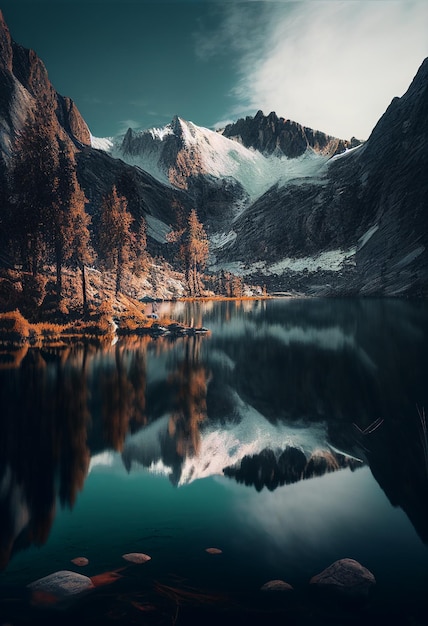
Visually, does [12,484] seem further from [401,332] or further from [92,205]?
[92,205]

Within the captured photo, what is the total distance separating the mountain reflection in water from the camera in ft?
34.2

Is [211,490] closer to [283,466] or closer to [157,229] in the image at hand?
[283,466]

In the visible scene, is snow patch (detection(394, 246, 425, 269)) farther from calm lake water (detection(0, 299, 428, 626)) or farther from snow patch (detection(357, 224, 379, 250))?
calm lake water (detection(0, 299, 428, 626))

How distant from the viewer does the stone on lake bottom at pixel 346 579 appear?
21.6 ft

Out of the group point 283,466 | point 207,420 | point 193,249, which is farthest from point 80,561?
point 193,249

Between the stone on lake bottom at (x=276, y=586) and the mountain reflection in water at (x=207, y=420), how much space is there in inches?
128

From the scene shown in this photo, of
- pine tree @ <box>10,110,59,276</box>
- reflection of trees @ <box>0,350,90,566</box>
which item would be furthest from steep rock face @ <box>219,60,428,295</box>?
reflection of trees @ <box>0,350,90,566</box>

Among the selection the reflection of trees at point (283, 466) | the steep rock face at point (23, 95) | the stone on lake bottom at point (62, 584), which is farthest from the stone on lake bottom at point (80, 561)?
the steep rock face at point (23, 95)

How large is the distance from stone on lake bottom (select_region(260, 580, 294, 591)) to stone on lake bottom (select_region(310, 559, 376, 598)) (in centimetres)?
42

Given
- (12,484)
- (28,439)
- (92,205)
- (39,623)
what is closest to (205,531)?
(39,623)

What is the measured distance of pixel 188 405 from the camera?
17.0 m

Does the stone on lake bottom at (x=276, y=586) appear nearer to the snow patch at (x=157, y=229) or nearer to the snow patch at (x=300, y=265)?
the snow patch at (x=300, y=265)

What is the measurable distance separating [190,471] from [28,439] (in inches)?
210

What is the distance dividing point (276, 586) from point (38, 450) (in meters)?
8.12
